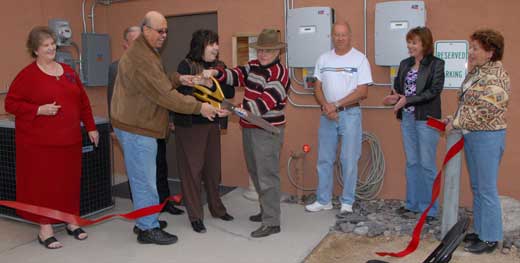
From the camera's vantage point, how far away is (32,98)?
11.0 ft

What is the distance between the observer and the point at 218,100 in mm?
3570

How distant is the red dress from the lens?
3.36 metres

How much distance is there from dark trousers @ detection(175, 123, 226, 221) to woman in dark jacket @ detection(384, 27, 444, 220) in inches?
58.4

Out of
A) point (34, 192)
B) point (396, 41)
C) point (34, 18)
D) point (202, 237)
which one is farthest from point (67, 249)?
point (396, 41)

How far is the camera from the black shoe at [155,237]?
3.61 metres

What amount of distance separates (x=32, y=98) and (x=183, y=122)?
105 cm

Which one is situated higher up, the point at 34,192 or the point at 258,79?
the point at 258,79

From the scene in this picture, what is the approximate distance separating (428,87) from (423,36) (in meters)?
0.40

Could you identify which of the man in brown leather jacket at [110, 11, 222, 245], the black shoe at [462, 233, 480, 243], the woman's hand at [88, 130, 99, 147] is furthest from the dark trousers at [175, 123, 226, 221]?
the black shoe at [462, 233, 480, 243]

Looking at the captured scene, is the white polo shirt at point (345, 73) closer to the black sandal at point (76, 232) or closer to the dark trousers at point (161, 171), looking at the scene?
the dark trousers at point (161, 171)

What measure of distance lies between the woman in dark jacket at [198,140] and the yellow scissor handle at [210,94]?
0.06 metres

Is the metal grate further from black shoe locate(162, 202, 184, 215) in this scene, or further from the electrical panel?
the electrical panel

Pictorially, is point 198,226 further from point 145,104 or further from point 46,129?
point 46,129

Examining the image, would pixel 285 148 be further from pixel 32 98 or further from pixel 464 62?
pixel 32 98
